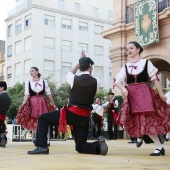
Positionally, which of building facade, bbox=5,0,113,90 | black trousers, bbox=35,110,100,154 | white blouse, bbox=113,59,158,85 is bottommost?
black trousers, bbox=35,110,100,154

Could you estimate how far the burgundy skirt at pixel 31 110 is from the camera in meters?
7.91

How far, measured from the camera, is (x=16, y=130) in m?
16.4

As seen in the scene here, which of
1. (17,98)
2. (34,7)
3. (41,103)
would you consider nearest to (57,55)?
(34,7)

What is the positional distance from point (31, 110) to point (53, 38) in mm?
36007

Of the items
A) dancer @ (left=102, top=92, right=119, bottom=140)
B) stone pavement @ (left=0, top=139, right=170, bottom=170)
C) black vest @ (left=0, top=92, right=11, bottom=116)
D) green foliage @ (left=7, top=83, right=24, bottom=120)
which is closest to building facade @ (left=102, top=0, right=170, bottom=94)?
dancer @ (left=102, top=92, right=119, bottom=140)

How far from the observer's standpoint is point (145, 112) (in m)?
5.78

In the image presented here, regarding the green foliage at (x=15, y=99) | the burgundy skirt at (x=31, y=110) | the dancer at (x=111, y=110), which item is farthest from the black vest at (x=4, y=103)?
the green foliage at (x=15, y=99)

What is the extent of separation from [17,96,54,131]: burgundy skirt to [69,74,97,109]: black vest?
226 centimetres

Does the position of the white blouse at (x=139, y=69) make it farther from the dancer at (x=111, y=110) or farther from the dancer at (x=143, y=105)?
the dancer at (x=111, y=110)

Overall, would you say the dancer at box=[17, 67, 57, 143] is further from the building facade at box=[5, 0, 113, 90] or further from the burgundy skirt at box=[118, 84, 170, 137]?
the building facade at box=[5, 0, 113, 90]

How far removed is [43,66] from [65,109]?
A: 36591mm

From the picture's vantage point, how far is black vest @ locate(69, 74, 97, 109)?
18.6ft

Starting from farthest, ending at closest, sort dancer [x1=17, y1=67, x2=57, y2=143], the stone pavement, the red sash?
dancer [x1=17, y1=67, x2=57, y2=143] < the red sash < the stone pavement

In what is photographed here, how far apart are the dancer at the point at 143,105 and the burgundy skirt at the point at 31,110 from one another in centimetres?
248
